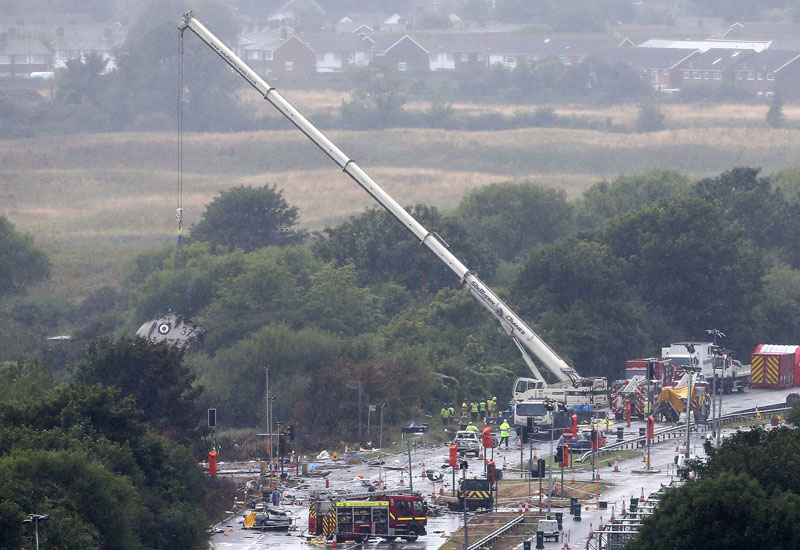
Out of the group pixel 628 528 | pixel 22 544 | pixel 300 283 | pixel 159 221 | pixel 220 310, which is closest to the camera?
pixel 22 544

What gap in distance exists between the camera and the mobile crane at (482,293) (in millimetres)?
84500

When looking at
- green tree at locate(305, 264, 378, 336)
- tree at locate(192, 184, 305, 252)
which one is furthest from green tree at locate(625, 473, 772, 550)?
tree at locate(192, 184, 305, 252)

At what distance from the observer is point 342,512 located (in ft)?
198

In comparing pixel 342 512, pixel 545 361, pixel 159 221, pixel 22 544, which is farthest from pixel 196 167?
pixel 22 544

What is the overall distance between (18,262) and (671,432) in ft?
200

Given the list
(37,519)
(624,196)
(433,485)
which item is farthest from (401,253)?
(37,519)

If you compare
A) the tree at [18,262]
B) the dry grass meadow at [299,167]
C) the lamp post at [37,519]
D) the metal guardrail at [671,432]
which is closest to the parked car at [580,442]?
the metal guardrail at [671,432]

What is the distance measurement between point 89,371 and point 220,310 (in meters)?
29.6

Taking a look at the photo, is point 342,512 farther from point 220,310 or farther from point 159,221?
point 159,221

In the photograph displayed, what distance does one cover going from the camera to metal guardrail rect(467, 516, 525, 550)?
191 ft

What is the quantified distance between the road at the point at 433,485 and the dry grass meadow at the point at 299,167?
60191 mm

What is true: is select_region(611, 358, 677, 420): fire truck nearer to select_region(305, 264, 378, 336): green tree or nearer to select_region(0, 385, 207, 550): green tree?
select_region(305, 264, 378, 336): green tree

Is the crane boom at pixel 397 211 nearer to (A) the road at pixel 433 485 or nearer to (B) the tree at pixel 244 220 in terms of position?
(A) the road at pixel 433 485

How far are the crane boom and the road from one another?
5.41 meters
